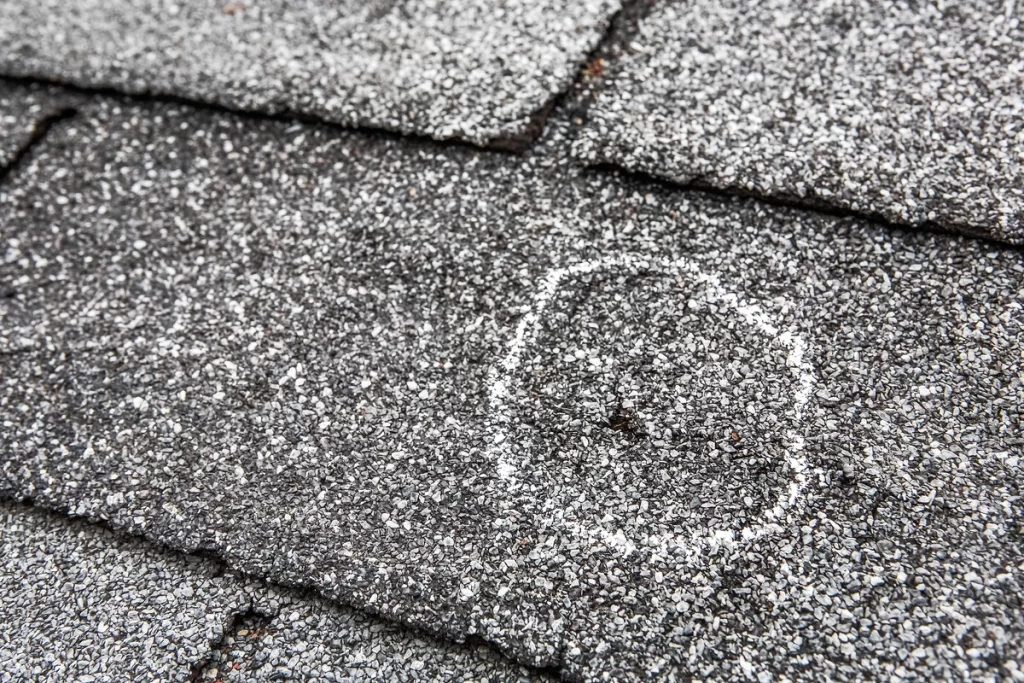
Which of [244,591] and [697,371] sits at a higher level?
[697,371]

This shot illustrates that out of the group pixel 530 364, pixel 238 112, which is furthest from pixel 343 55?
pixel 530 364

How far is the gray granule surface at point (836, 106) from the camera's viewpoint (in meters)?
2.04

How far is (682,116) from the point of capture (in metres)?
2.21

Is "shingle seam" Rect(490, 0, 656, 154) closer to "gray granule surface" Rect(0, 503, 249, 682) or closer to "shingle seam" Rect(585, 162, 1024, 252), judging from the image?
"shingle seam" Rect(585, 162, 1024, 252)

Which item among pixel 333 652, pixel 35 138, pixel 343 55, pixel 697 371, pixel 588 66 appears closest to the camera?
pixel 333 652

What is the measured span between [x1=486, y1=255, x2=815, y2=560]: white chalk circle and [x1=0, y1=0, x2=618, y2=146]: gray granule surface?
1.49 feet

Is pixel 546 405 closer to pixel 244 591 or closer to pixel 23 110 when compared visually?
pixel 244 591

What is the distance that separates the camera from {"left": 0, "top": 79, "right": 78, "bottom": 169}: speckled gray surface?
2578 mm

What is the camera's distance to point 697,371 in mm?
1938

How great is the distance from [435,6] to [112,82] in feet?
3.19

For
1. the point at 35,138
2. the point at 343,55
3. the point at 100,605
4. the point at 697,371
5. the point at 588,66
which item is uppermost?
the point at 588,66

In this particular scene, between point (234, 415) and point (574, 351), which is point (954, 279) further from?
point (234, 415)

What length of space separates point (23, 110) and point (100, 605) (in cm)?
157

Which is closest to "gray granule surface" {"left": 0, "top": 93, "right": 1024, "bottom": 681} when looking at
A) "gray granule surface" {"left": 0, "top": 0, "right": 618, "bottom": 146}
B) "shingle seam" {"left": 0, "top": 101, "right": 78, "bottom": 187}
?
"gray granule surface" {"left": 0, "top": 0, "right": 618, "bottom": 146}
